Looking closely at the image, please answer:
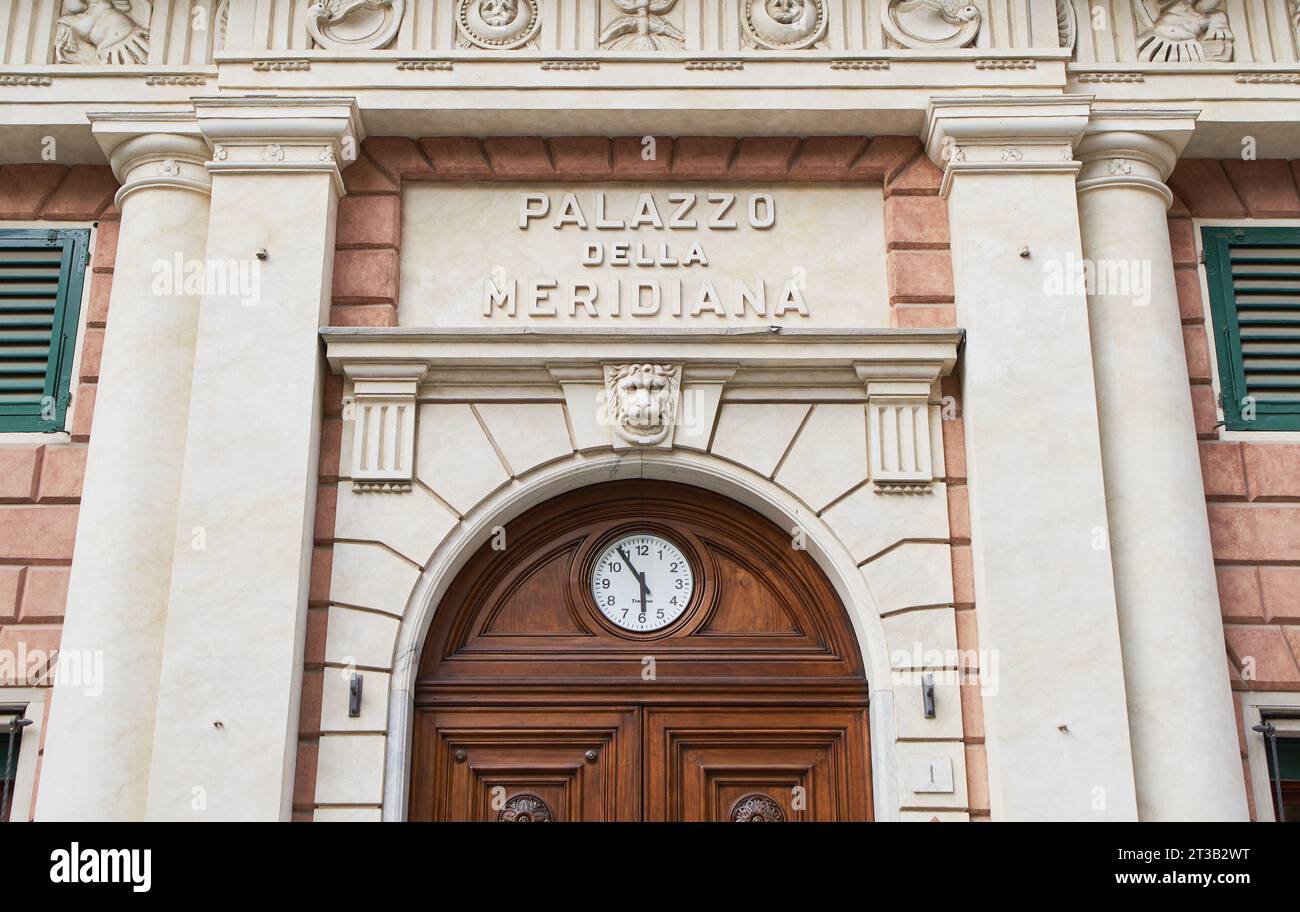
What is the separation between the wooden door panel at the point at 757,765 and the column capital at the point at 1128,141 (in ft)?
14.2

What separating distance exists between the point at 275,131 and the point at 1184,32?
6.81m

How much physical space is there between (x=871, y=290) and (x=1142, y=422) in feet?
6.92

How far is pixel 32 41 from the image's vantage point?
10.7 m

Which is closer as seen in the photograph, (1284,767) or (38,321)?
(1284,767)

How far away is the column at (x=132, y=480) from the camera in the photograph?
9031 millimetres

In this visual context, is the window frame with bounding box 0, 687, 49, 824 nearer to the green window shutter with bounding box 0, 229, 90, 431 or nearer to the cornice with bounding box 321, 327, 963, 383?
the green window shutter with bounding box 0, 229, 90, 431

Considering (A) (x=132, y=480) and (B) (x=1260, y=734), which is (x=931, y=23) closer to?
(B) (x=1260, y=734)

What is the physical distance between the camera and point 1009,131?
10.1 m

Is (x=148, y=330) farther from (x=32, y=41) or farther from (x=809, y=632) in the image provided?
(x=809, y=632)

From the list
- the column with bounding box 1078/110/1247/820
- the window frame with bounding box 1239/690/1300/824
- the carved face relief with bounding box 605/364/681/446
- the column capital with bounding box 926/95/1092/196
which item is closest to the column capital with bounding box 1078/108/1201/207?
the column with bounding box 1078/110/1247/820

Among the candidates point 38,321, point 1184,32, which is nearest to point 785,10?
point 1184,32

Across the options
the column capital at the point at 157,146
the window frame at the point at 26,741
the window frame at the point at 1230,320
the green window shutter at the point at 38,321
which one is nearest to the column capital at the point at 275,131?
the column capital at the point at 157,146

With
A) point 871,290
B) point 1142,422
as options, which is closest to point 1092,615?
point 1142,422

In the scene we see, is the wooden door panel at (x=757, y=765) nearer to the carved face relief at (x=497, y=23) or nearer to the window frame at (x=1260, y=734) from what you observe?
the window frame at (x=1260, y=734)
